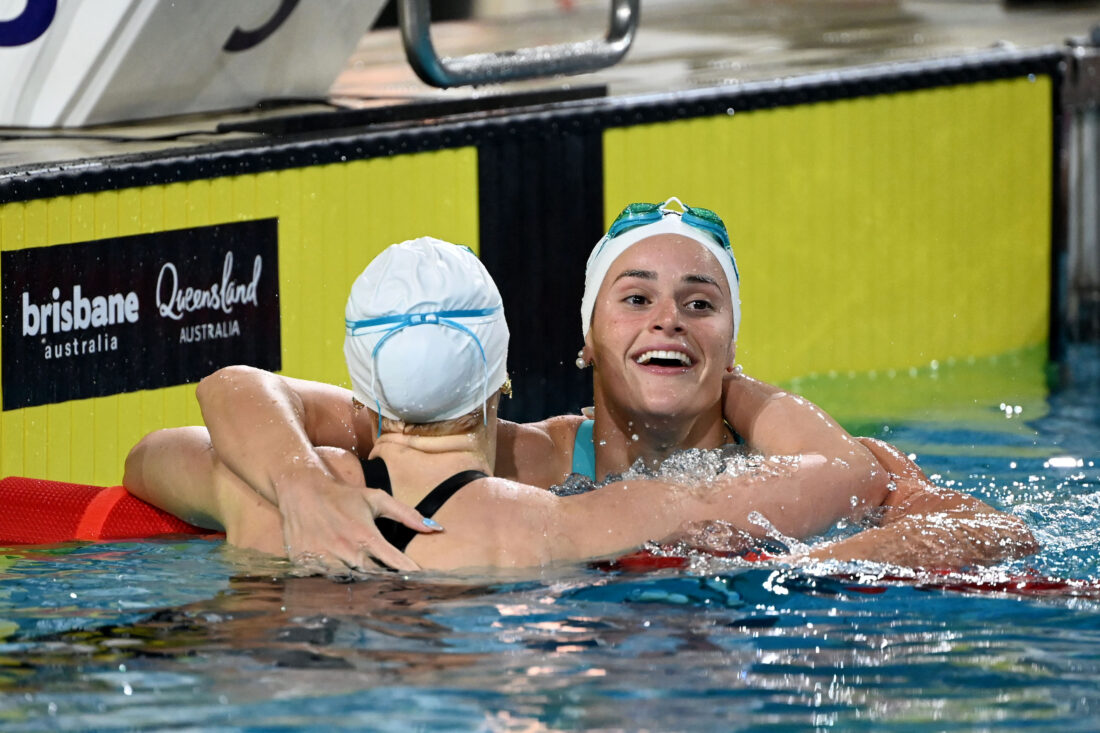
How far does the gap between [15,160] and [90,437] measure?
80 centimetres

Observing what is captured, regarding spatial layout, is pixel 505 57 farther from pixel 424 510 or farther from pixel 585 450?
pixel 424 510

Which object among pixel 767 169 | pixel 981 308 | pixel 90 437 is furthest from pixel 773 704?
pixel 981 308

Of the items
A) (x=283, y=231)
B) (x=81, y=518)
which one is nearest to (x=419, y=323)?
(x=81, y=518)

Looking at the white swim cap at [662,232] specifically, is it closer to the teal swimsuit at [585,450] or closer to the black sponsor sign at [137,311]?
the teal swimsuit at [585,450]

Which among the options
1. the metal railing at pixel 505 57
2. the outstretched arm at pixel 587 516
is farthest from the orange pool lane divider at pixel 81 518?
the metal railing at pixel 505 57

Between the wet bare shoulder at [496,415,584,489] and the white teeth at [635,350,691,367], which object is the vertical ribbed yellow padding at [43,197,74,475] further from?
the white teeth at [635,350,691,367]

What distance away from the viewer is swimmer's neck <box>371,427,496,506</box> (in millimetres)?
3414

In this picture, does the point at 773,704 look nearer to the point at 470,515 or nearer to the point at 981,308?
the point at 470,515

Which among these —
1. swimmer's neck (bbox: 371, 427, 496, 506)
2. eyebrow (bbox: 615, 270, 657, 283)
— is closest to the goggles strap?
swimmer's neck (bbox: 371, 427, 496, 506)

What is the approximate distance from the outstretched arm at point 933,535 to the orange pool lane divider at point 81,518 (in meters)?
1.37

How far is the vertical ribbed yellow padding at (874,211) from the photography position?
6.42 m

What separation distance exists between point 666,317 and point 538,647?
2.84 feet

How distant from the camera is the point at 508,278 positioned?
5887 mm

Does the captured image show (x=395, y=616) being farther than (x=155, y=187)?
No
